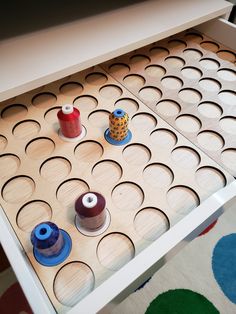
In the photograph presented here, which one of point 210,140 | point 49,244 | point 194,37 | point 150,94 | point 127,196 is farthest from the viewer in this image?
point 194,37

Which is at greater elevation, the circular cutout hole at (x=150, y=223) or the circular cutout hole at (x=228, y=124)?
the circular cutout hole at (x=228, y=124)

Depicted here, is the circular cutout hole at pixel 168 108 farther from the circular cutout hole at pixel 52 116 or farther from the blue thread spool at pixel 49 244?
the blue thread spool at pixel 49 244

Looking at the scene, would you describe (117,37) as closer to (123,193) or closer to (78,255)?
(123,193)

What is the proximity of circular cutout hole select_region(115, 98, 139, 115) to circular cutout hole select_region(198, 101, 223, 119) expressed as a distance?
0.55 feet

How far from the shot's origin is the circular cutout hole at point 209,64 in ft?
2.79

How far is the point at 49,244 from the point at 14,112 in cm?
40

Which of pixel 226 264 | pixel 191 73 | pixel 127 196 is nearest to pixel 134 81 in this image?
pixel 191 73

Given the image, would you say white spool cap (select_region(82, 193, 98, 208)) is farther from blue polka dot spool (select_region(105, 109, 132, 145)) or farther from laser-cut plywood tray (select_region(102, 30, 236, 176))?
laser-cut plywood tray (select_region(102, 30, 236, 176))

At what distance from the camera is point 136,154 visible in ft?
2.07

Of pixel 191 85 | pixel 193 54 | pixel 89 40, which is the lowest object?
pixel 191 85

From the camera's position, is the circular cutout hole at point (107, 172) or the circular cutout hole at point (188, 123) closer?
the circular cutout hole at point (107, 172)

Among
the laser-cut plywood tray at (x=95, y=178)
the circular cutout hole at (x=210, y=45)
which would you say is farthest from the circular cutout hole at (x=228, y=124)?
the circular cutout hole at (x=210, y=45)

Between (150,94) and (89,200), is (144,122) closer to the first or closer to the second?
(150,94)

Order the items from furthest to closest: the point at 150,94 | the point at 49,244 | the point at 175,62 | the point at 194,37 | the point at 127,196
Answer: the point at 194,37 < the point at 175,62 < the point at 150,94 < the point at 127,196 < the point at 49,244
